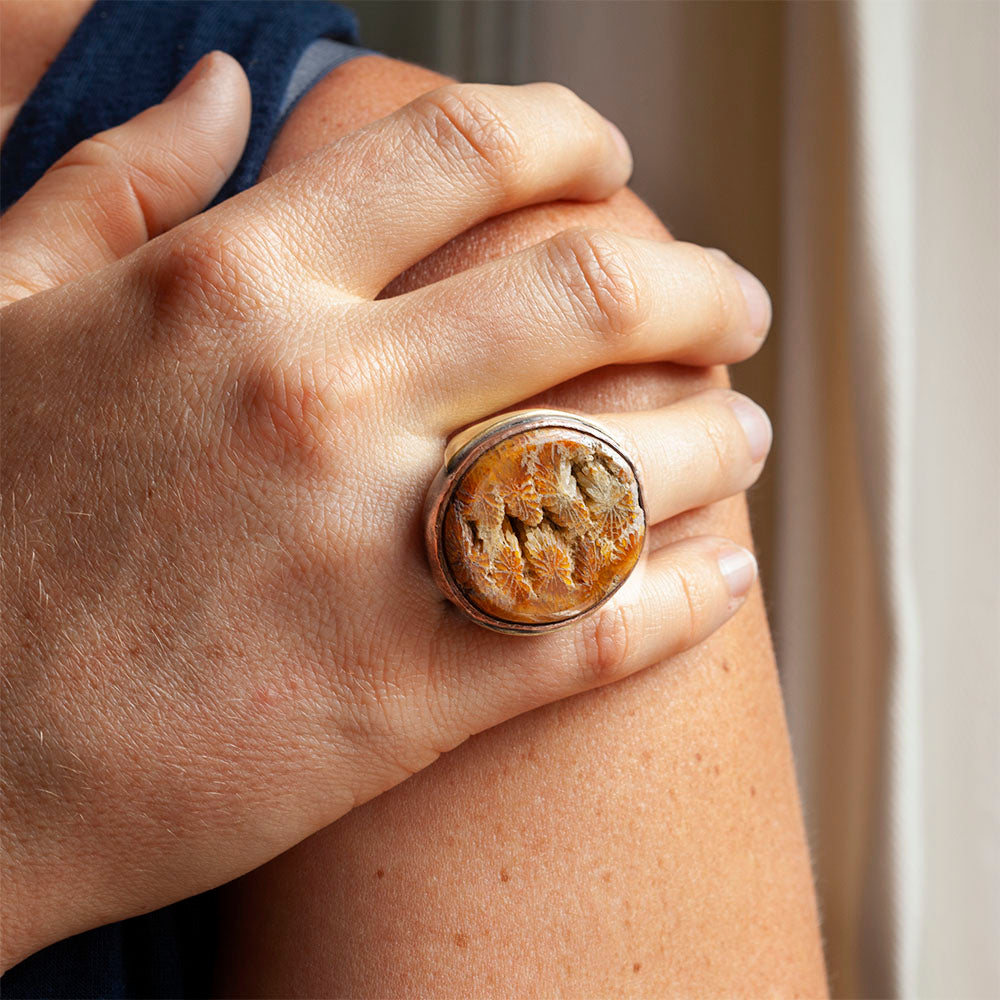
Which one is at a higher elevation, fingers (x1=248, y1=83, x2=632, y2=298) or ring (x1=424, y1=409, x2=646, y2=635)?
fingers (x1=248, y1=83, x2=632, y2=298)

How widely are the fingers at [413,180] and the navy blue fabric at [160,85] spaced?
212mm

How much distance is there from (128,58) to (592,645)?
75cm

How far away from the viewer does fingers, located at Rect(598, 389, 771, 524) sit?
26.9 inches

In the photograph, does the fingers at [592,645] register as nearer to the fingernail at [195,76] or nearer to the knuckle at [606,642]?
the knuckle at [606,642]

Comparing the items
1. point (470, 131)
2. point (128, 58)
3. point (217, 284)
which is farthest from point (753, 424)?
point (128, 58)

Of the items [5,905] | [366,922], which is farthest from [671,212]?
[5,905]

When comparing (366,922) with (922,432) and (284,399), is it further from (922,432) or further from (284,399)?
(922,432)

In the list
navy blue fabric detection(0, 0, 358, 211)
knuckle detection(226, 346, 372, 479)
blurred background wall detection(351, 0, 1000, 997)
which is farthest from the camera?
blurred background wall detection(351, 0, 1000, 997)

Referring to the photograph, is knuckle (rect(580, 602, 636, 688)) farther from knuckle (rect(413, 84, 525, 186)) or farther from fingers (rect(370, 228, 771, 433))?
knuckle (rect(413, 84, 525, 186))

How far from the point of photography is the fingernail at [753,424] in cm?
77

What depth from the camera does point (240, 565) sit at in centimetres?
62

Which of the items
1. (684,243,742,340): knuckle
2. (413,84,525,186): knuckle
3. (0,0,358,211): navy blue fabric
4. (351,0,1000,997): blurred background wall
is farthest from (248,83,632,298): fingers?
(351,0,1000,997): blurred background wall

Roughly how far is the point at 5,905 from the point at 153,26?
0.82 meters

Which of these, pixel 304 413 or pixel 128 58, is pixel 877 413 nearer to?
pixel 304 413
